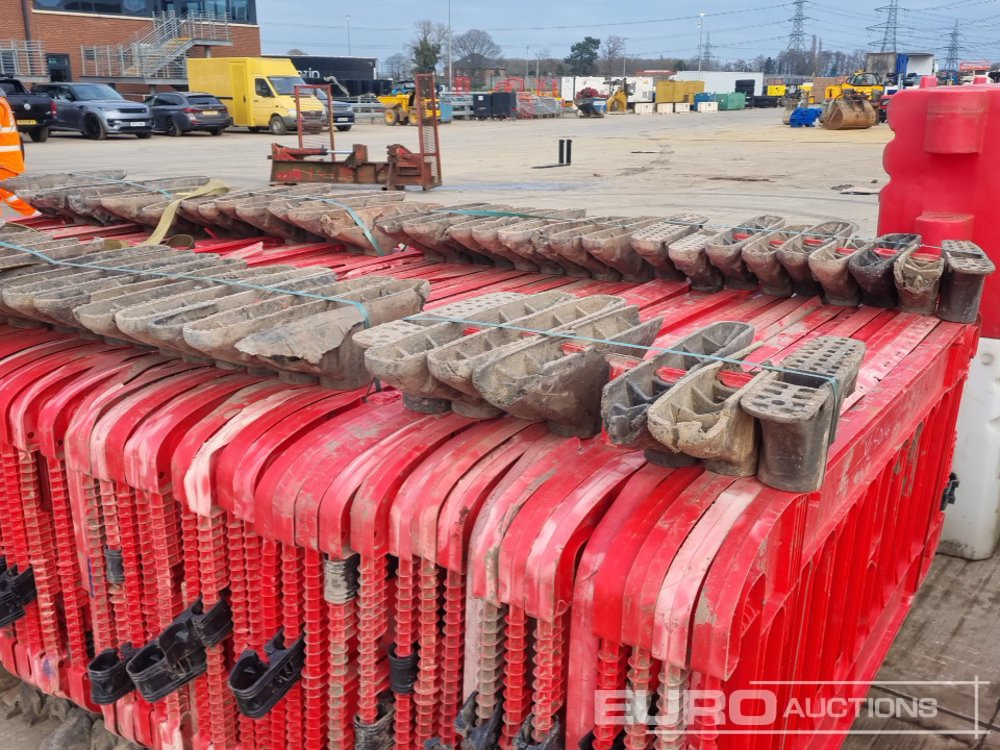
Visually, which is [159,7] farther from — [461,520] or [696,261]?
[461,520]

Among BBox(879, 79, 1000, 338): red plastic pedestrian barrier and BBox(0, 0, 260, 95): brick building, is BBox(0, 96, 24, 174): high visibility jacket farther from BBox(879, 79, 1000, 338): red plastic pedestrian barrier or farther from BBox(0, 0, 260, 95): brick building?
BBox(0, 0, 260, 95): brick building

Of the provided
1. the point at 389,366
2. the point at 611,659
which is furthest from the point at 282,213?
the point at 611,659

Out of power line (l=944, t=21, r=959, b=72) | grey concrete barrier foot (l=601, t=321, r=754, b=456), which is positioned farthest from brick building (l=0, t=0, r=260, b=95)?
power line (l=944, t=21, r=959, b=72)

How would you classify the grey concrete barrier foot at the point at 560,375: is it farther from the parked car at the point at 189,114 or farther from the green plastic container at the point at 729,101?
the green plastic container at the point at 729,101

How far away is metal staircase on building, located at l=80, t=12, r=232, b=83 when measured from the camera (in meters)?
45.6

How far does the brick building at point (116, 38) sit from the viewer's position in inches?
1663

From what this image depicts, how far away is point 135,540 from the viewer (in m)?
2.95

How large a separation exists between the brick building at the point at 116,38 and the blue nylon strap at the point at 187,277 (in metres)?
43.6

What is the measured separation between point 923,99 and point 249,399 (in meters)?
3.28

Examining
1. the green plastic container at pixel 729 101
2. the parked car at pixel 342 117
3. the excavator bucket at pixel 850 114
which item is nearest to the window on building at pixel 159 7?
the parked car at pixel 342 117

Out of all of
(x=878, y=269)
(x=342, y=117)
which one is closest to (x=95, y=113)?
(x=342, y=117)

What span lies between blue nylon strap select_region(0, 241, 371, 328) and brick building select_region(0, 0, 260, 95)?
43634 millimetres

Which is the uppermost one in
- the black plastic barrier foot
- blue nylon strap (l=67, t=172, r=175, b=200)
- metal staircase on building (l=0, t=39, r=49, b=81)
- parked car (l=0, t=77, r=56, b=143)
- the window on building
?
the window on building

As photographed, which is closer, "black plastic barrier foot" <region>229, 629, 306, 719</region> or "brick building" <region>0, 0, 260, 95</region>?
"black plastic barrier foot" <region>229, 629, 306, 719</region>
